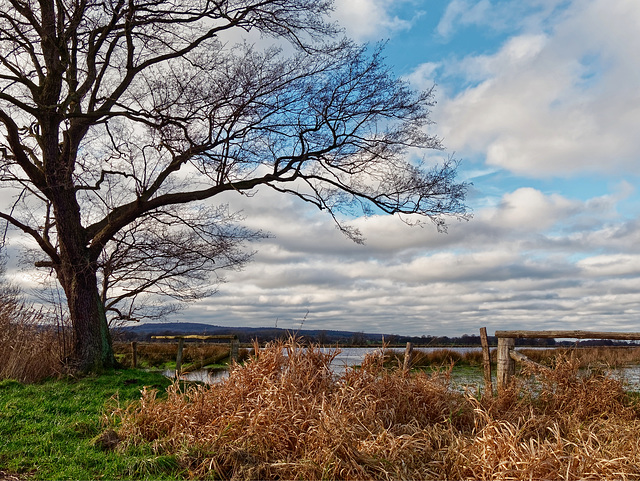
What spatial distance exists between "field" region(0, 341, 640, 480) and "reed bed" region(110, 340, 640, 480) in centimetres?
2

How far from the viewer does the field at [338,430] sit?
4.59 meters

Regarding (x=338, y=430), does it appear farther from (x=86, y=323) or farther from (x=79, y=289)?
(x=79, y=289)

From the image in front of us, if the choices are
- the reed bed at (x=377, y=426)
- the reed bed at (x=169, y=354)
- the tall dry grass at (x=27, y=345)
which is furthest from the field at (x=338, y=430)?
the reed bed at (x=169, y=354)

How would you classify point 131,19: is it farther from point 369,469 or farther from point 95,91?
point 369,469

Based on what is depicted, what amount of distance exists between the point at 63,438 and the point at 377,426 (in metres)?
3.64

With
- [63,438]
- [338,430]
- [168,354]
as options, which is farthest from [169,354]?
[338,430]

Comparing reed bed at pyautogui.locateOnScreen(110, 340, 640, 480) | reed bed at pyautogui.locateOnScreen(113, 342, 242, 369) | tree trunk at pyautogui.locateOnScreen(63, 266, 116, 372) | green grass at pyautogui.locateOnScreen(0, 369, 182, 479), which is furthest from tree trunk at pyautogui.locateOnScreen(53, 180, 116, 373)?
reed bed at pyautogui.locateOnScreen(113, 342, 242, 369)

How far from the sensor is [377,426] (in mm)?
5406

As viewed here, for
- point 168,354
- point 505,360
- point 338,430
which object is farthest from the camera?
point 168,354

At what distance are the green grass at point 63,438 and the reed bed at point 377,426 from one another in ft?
0.92

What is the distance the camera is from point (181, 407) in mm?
6094

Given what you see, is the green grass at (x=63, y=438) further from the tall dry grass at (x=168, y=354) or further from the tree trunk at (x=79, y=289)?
the tall dry grass at (x=168, y=354)

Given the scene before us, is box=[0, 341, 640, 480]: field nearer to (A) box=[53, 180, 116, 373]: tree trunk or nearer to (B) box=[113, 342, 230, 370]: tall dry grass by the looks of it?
(A) box=[53, 180, 116, 373]: tree trunk

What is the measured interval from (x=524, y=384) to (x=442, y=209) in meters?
5.70
